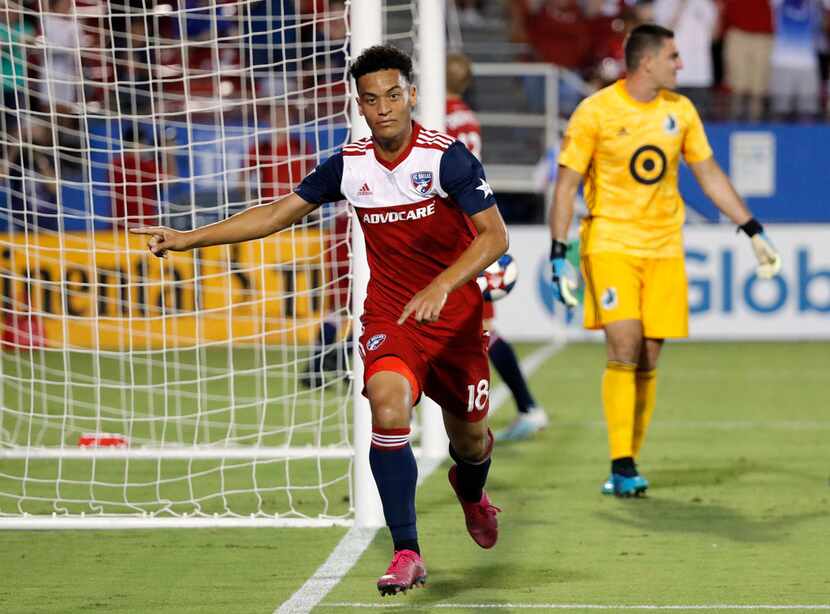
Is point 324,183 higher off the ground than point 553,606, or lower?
higher

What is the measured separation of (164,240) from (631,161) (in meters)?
2.95

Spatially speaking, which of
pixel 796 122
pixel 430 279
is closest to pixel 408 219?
pixel 430 279

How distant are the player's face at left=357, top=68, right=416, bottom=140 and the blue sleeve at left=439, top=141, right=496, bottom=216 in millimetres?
201

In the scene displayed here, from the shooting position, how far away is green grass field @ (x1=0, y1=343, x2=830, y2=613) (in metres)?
5.43

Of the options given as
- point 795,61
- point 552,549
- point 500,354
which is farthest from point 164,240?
point 795,61

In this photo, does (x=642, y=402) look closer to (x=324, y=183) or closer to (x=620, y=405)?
(x=620, y=405)

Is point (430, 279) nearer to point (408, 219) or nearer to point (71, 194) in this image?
point (408, 219)

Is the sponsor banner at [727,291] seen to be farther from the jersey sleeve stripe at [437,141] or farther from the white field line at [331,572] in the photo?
the jersey sleeve stripe at [437,141]

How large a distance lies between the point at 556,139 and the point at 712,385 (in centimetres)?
505

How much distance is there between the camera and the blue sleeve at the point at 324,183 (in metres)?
5.41

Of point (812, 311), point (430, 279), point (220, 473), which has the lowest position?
point (812, 311)

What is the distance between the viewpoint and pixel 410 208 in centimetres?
534

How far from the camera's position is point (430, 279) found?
5.43 meters

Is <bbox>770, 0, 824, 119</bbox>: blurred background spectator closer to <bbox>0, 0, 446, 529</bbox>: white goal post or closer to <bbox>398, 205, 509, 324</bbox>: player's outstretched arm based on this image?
<bbox>0, 0, 446, 529</bbox>: white goal post
